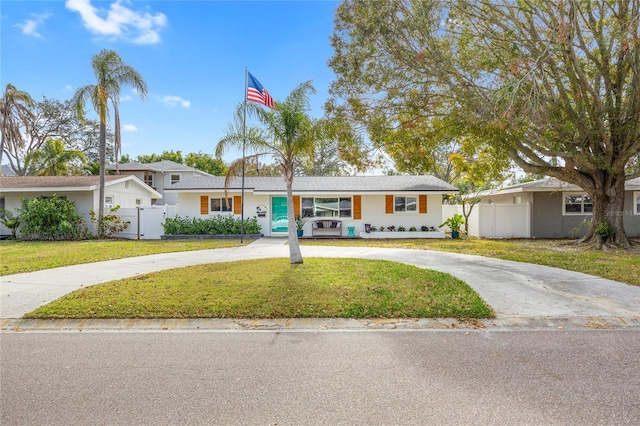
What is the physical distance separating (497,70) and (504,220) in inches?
377

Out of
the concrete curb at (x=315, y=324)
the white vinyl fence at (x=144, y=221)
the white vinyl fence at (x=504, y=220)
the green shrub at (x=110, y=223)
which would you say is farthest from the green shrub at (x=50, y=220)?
the white vinyl fence at (x=504, y=220)

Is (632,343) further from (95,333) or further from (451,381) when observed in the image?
(95,333)

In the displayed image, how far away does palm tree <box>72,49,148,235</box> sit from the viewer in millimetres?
17375

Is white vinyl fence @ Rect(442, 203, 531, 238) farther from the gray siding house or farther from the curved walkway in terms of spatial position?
the curved walkway

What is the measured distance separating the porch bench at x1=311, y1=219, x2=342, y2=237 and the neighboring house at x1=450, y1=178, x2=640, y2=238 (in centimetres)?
794

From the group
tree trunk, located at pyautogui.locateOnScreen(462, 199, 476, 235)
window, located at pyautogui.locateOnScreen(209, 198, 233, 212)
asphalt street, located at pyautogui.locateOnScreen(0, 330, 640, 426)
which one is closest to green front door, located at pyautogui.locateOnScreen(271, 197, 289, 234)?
window, located at pyautogui.locateOnScreen(209, 198, 233, 212)

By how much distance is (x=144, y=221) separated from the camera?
742 inches

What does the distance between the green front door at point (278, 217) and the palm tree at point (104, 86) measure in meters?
8.58

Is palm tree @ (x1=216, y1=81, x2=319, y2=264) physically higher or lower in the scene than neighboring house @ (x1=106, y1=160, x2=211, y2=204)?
lower

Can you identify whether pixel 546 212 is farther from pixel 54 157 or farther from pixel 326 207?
pixel 54 157

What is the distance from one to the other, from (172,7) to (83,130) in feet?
116

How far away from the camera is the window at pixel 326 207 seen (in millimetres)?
19141

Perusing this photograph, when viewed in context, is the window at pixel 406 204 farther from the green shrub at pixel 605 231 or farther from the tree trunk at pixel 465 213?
the green shrub at pixel 605 231

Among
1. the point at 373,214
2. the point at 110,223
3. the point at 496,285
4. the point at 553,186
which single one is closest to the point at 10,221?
the point at 110,223
